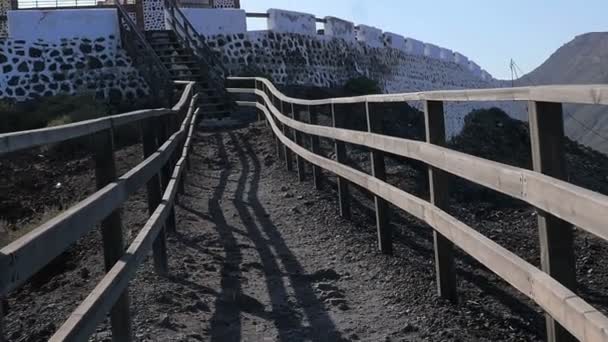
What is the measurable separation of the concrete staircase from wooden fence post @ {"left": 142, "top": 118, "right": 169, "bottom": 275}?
1238 centimetres

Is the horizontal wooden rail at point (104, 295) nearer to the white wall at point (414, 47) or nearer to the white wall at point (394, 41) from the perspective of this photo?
the white wall at point (394, 41)

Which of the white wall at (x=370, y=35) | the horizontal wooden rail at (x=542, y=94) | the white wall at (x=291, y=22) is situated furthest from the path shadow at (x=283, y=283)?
the white wall at (x=370, y=35)

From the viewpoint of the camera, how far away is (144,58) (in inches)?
778

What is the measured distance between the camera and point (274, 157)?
12914mm

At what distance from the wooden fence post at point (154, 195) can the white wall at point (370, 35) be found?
23.3 meters

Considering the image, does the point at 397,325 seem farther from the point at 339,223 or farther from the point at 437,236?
the point at 339,223

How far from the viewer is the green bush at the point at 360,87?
24.2m

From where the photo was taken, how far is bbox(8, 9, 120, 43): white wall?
19.9 metres

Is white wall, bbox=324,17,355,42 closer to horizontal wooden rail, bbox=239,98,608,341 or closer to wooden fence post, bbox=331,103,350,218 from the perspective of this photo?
wooden fence post, bbox=331,103,350,218

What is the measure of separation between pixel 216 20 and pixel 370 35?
837 cm

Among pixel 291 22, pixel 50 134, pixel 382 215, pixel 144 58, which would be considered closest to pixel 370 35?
pixel 291 22

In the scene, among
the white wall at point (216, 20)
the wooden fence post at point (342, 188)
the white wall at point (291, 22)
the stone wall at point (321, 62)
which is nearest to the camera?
the wooden fence post at point (342, 188)

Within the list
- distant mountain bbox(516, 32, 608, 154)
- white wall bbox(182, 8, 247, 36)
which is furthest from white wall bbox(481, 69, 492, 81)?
white wall bbox(182, 8, 247, 36)

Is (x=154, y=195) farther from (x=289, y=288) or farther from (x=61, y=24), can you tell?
(x=61, y=24)
